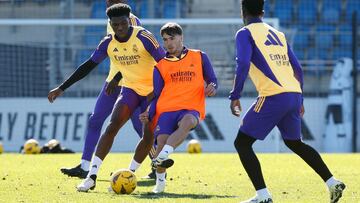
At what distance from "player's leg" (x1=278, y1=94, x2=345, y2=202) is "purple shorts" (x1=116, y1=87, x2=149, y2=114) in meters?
2.39

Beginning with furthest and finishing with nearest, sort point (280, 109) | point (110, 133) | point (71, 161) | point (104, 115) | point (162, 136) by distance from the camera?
point (71, 161) < point (104, 115) < point (110, 133) < point (162, 136) < point (280, 109)

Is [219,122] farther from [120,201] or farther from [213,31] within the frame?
[120,201]

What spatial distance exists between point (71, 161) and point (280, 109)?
833 cm

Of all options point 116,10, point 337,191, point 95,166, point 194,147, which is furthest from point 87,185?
point 194,147

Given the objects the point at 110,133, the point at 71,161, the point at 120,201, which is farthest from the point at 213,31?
the point at 120,201

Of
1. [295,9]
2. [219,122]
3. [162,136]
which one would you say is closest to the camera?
[162,136]

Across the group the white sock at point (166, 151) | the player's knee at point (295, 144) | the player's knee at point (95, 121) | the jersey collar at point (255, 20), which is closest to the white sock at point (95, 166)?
the white sock at point (166, 151)

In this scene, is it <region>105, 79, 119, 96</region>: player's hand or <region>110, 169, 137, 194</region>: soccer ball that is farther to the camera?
<region>105, 79, 119, 96</region>: player's hand

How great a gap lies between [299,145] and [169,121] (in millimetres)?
1621

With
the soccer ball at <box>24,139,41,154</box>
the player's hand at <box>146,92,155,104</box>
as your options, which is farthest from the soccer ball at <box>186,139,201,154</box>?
the player's hand at <box>146,92,155,104</box>

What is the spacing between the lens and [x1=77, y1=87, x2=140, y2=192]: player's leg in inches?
381

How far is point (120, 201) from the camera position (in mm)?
8359

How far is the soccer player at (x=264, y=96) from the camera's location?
7902 mm

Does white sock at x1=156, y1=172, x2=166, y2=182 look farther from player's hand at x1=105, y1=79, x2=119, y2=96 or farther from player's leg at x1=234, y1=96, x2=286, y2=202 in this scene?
player's leg at x1=234, y1=96, x2=286, y2=202
